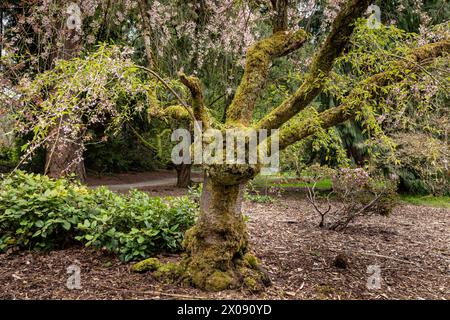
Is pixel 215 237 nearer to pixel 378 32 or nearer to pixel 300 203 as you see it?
pixel 378 32

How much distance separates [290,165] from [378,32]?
5566 millimetres

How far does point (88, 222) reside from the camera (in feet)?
12.5

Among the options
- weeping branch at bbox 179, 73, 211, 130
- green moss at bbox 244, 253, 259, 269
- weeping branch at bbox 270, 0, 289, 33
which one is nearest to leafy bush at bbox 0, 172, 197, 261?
green moss at bbox 244, 253, 259, 269

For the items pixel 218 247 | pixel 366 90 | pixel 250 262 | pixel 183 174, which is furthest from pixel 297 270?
pixel 183 174

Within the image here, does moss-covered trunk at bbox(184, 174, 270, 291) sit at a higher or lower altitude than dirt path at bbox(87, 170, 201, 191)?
higher

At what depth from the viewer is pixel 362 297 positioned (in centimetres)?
310

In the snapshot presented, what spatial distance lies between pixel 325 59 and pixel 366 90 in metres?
0.42

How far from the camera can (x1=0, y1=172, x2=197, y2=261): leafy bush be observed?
3693 millimetres

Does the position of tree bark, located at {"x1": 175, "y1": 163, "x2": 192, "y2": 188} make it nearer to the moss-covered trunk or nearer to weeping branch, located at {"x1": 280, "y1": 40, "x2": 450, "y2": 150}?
the moss-covered trunk

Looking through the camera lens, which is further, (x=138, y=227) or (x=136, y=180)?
(x=136, y=180)

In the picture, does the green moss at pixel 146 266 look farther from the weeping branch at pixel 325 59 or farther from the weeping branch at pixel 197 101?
the weeping branch at pixel 325 59

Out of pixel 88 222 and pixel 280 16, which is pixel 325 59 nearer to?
pixel 280 16

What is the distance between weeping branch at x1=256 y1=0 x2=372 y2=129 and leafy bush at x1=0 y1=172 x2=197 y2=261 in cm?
159
